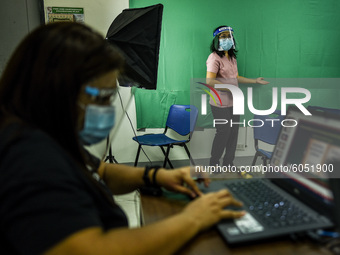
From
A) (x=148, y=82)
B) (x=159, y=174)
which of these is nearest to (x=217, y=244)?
(x=159, y=174)

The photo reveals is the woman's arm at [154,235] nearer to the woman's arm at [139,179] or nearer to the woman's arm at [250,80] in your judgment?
the woman's arm at [139,179]

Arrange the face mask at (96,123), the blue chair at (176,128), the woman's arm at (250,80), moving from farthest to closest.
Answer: the woman's arm at (250,80), the blue chair at (176,128), the face mask at (96,123)

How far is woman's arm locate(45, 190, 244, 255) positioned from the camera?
0.46 m

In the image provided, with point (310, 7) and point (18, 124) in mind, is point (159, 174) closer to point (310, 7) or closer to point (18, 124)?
point (18, 124)

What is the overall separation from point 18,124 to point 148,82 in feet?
5.34

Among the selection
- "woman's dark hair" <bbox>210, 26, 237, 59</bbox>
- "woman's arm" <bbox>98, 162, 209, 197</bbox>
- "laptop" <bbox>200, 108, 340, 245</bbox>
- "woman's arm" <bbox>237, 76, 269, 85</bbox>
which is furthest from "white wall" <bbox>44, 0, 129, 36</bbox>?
"laptop" <bbox>200, 108, 340, 245</bbox>

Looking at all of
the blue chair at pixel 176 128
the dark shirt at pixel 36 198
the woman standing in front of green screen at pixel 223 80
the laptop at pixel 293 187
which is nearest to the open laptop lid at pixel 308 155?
the laptop at pixel 293 187

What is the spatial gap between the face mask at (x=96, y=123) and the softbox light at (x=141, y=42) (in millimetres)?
1346

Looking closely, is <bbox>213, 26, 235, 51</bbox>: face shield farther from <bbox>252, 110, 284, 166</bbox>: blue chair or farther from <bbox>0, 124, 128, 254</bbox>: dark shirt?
<bbox>0, 124, 128, 254</bbox>: dark shirt

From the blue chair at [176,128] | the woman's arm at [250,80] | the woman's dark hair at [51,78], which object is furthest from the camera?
the woman's arm at [250,80]

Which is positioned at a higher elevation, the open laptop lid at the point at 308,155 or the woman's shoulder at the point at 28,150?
the woman's shoulder at the point at 28,150

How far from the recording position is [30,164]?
0.47m

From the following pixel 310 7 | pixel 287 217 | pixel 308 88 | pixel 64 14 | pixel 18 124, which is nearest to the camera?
pixel 18 124

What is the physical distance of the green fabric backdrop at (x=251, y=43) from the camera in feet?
10.0
